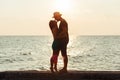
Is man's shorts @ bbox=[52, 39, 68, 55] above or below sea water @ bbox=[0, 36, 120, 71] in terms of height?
above

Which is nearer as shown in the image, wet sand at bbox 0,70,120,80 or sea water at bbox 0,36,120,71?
wet sand at bbox 0,70,120,80

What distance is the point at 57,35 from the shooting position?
1313 cm

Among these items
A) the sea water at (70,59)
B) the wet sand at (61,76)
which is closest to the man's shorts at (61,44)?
the wet sand at (61,76)

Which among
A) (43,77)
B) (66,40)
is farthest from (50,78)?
(66,40)

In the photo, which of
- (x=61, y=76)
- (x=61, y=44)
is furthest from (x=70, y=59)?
(x=61, y=76)

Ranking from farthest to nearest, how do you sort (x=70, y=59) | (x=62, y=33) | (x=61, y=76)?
1. (x=70, y=59)
2. (x=62, y=33)
3. (x=61, y=76)

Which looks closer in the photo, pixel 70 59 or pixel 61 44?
pixel 61 44

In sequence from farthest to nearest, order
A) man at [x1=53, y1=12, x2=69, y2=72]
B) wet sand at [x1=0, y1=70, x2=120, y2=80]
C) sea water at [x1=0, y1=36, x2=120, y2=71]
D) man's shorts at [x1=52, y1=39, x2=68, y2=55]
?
1. sea water at [x1=0, y1=36, x2=120, y2=71]
2. man's shorts at [x1=52, y1=39, x2=68, y2=55]
3. man at [x1=53, y1=12, x2=69, y2=72]
4. wet sand at [x1=0, y1=70, x2=120, y2=80]

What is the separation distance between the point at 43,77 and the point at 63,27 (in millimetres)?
1634

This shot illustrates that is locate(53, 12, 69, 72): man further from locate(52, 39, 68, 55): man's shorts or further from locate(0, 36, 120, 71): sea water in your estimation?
locate(0, 36, 120, 71): sea water

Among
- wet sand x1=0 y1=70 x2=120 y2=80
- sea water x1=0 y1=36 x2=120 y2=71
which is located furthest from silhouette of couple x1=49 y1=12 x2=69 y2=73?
sea water x1=0 y1=36 x2=120 y2=71

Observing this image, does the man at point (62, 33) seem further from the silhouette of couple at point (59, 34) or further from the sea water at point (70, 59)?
the sea water at point (70, 59)

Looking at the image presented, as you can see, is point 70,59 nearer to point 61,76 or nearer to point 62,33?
point 62,33

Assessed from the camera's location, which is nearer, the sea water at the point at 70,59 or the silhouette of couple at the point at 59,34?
the silhouette of couple at the point at 59,34
